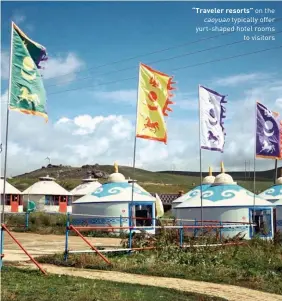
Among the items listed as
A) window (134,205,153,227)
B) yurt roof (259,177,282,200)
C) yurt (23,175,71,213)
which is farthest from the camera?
yurt (23,175,71,213)

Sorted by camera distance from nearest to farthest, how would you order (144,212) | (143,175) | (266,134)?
1. (266,134)
2. (144,212)
3. (143,175)

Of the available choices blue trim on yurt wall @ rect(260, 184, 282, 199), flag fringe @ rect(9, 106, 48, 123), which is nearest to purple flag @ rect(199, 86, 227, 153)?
flag fringe @ rect(9, 106, 48, 123)

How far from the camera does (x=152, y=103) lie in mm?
15727

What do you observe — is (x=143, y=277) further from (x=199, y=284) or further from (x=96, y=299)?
(x=96, y=299)

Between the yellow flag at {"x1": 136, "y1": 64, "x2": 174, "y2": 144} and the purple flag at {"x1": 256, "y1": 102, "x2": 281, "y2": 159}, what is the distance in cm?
517

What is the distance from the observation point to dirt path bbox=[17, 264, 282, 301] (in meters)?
9.32

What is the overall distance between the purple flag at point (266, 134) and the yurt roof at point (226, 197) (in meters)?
4.62

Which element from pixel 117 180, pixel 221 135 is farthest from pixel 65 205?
pixel 221 135

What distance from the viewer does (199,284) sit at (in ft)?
34.0

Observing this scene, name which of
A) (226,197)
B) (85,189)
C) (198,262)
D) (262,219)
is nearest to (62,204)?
(85,189)

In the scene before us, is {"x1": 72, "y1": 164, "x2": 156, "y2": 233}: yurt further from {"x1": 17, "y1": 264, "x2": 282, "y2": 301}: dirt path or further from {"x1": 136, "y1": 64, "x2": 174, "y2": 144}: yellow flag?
{"x1": 17, "y1": 264, "x2": 282, "y2": 301}: dirt path

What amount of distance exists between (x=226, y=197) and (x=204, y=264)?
43.1ft

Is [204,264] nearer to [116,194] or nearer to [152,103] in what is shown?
[152,103]

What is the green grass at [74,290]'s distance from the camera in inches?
317
